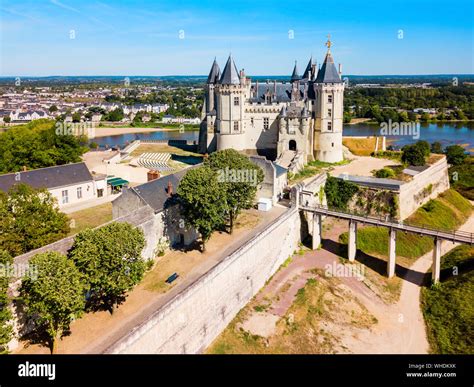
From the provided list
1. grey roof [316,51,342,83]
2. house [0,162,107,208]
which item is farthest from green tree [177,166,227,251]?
grey roof [316,51,342,83]

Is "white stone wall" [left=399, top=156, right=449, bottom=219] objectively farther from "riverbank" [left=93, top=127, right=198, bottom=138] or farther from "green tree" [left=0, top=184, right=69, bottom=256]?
"riverbank" [left=93, top=127, right=198, bottom=138]

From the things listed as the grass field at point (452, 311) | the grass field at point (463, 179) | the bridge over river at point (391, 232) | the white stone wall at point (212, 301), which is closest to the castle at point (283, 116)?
the bridge over river at point (391, 232)

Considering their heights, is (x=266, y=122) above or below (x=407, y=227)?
above

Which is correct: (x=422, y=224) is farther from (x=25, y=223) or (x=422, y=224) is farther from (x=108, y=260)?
(x=25, y=223)

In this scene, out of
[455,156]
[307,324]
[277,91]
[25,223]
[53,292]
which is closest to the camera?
[53,292]

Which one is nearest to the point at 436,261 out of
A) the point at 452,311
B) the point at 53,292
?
the point at 452,311

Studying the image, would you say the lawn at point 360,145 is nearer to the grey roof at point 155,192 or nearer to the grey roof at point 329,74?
the grey roof at point 329,74
